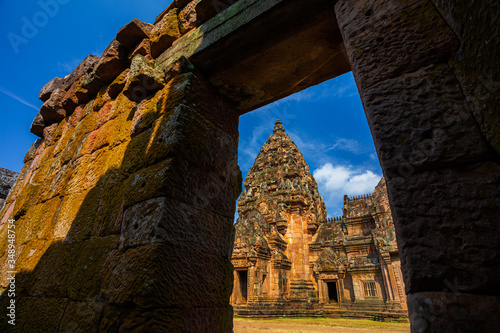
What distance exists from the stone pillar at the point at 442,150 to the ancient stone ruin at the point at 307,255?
42.8 ft

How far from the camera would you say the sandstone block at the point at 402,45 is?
1.23 meters

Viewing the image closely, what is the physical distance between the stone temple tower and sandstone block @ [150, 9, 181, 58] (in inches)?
480

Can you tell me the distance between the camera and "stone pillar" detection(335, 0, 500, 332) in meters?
0.86

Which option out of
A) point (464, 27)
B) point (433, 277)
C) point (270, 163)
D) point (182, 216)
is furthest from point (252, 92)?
point (270, 163)

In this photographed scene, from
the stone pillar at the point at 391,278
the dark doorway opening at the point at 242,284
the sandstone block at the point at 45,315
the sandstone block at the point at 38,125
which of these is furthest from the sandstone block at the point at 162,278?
the stone pillar at the point at 391,278

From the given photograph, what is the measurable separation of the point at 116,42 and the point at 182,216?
2.58 metres

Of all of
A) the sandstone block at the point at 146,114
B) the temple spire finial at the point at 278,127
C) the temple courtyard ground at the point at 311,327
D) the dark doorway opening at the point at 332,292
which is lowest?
the temple courtyard ground at the point at 311,327

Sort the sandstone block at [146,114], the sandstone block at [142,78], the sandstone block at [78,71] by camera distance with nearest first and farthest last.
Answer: the sandstone block at [146,114] < the sandstone block at [142,78] < the sandstone block at [78,71]

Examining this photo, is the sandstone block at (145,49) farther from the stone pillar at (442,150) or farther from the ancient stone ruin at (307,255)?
the ancient stone ruin at (307,255)

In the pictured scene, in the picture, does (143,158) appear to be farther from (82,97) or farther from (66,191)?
(82,97)

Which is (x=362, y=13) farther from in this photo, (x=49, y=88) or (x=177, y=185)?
(x=49, y=88)

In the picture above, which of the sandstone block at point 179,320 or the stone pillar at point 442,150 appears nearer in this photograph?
the stone pillar at point 442,150

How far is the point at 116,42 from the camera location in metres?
3.05

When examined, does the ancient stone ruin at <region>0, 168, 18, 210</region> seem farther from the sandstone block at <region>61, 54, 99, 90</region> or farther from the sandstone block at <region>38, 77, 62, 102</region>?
the sandstone block at <region>61, 54, 99, 90</region>
